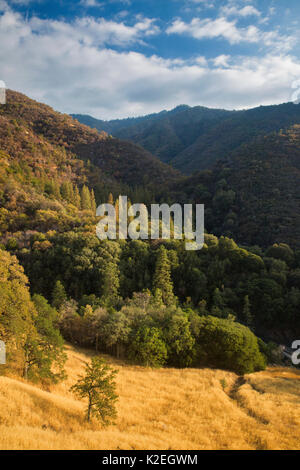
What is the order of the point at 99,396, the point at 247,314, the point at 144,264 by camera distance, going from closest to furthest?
1. the point at 99,396
2. the point at 247,314
3. the point at 144,264

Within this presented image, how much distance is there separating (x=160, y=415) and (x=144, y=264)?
42.3 m

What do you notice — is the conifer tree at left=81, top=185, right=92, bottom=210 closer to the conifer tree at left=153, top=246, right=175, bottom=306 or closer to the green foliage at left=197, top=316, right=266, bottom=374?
the conifer tree at left=153, top=246, right=175, bottom=306

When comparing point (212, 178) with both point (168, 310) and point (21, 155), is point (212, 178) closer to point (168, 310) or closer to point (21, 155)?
point (21, 155)

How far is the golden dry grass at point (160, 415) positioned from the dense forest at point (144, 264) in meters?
4.05

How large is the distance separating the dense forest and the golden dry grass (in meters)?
4.05

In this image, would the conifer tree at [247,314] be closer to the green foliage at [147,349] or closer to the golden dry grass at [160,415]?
the golden dry grass at [160,415]

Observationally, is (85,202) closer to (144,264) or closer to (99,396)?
(144,264)

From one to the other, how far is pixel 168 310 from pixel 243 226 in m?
60.6

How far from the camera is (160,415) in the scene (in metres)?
19.7

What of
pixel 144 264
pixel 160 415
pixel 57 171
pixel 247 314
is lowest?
pixel 247 314

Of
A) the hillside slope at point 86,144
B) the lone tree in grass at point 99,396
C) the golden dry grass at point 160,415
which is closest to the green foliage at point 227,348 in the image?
the golden dry grass at point 160,415

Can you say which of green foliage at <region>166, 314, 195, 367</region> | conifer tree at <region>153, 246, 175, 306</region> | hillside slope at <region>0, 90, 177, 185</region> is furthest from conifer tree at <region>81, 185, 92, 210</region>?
green foliage at <region>166, 314, 195, 367</region>

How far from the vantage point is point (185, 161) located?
186375 millimetres

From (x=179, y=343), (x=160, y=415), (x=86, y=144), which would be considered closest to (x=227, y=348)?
(x=179, y=343)
